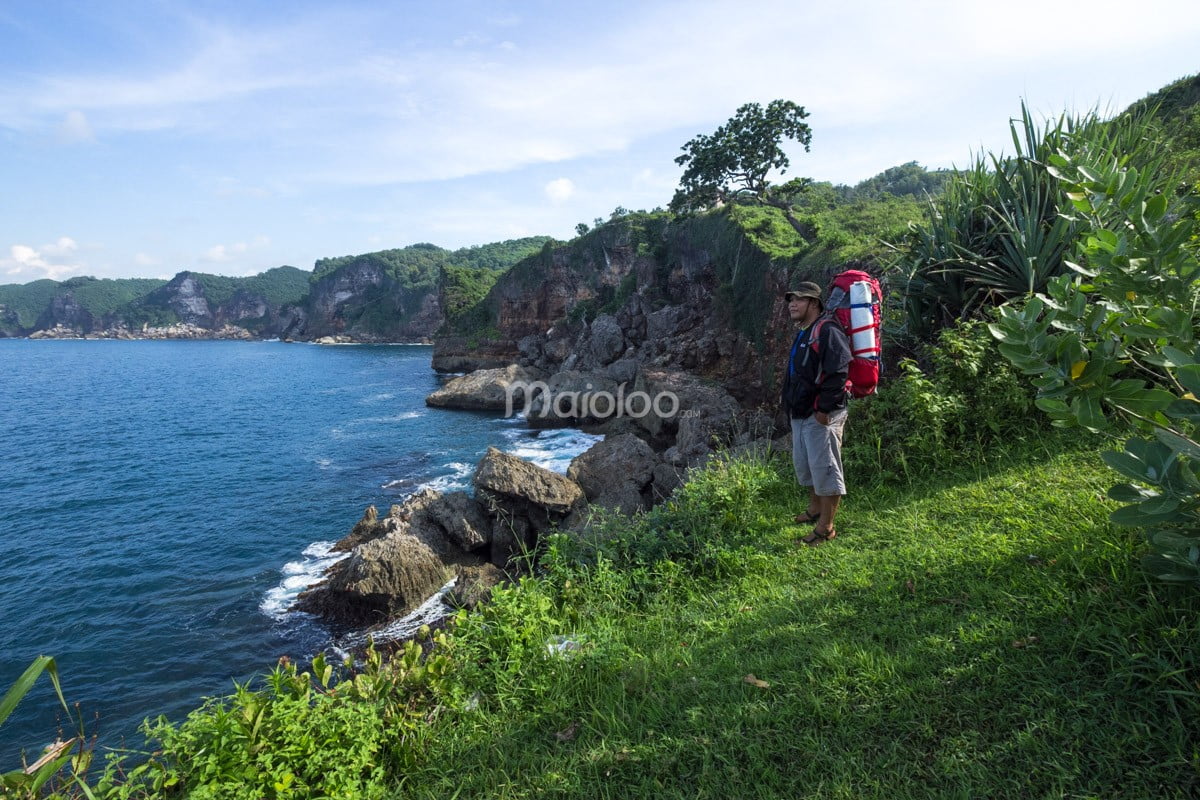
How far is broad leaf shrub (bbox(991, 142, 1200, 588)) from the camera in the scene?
1983 millimetres

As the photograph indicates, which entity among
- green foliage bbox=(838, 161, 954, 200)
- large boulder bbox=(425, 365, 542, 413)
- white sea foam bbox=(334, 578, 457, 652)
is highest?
green foliage bbox=(838, 161, 954, 200)

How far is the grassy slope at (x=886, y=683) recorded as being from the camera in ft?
7.13

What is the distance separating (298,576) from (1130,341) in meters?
14.8

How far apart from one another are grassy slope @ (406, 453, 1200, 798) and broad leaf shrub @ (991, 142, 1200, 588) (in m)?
0.52

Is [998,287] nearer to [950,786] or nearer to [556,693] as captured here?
[950,786]

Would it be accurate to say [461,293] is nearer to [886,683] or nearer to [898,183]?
[898,183]

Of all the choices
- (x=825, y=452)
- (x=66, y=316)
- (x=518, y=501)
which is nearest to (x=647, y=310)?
(x=518, y=501)

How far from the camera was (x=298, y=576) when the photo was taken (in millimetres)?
13102

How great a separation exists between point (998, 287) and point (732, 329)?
71.5 ft

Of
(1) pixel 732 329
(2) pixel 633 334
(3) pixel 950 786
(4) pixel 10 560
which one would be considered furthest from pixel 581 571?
(2) pixel 633 334

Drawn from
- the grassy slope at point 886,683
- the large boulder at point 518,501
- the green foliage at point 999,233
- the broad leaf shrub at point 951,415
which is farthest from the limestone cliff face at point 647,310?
the grassy slope at point 886,683

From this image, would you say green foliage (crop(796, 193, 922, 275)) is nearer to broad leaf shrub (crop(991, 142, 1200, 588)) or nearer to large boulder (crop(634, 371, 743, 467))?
large boulder (crop(634, 371, 743, 467))

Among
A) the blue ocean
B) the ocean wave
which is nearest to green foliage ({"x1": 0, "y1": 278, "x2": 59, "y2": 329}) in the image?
the blue ocean

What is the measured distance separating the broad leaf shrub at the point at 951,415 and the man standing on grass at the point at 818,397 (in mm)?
1138
